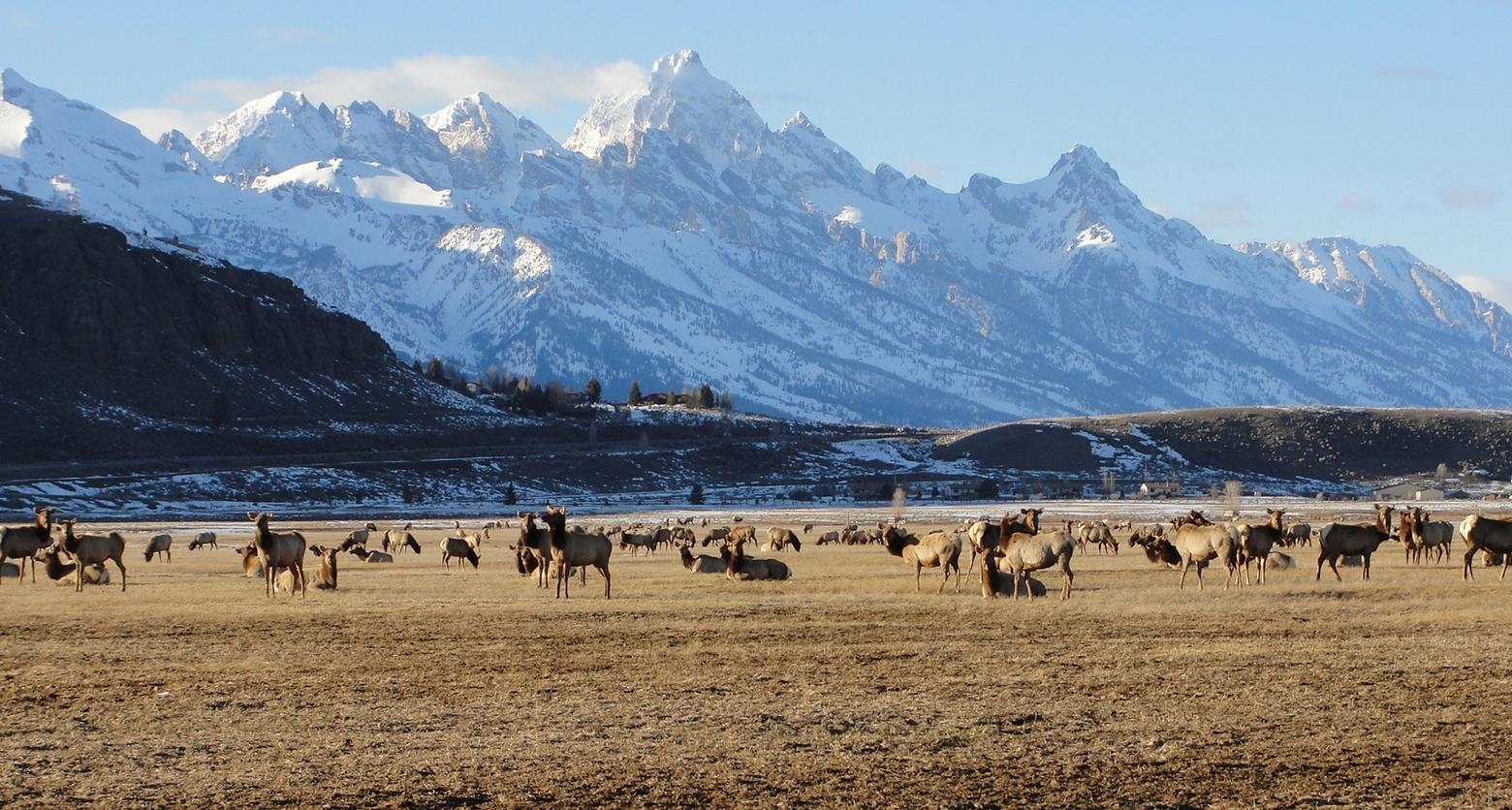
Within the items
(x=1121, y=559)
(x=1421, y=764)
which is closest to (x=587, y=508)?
(x=1121, y=559)

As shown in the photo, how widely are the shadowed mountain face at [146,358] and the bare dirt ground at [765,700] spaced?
11999 centimetres

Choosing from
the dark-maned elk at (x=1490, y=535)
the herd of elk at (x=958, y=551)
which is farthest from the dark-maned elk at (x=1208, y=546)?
the dark-maned elk at (x=1490, y=535)

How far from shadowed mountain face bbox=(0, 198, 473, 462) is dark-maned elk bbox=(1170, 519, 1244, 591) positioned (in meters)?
118

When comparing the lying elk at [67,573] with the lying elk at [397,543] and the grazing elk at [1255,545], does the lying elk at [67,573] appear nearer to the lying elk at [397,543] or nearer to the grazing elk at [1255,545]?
the lying elk at [397,543]

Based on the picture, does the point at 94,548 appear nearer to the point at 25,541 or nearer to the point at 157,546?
the point at 25,541

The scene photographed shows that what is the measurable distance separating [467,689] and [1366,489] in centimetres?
14875

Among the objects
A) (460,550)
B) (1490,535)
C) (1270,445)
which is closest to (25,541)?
(460,550)

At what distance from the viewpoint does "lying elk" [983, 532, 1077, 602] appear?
32219 millimetres

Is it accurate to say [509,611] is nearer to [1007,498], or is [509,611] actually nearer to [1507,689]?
[1507,689]

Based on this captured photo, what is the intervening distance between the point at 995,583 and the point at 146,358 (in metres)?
153

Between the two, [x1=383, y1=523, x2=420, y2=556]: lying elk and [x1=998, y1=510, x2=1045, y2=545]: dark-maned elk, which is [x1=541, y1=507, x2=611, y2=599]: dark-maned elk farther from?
[x1=383, y1=523, x2=420, y2=556]: lying elk

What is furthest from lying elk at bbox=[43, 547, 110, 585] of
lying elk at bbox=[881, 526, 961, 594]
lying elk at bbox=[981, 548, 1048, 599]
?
lying elk at bbox=[981, 548, 1048, 599]

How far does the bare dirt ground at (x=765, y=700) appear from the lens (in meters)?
15.6

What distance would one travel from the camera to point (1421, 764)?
16359 millimetres
